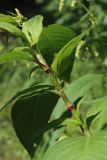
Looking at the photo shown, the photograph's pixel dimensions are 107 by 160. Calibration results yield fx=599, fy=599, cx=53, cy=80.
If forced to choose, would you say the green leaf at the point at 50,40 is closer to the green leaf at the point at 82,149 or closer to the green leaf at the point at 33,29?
the green leaf at the point at 33,29

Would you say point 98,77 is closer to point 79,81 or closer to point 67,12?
point 79,81

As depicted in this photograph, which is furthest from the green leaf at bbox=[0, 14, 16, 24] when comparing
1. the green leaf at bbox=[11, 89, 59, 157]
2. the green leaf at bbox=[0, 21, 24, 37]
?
the green leaf at bbox=[11, 89, 59, 157]

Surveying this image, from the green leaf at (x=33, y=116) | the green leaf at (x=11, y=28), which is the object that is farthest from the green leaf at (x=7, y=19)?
the green leaf at (x=33, y=116)

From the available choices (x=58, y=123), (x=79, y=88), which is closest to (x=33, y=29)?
(x=58, y=123)

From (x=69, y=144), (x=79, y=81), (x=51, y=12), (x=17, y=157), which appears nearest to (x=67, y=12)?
(x=51, y=12)

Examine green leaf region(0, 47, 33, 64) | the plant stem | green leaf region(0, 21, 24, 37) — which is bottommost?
the plant stem

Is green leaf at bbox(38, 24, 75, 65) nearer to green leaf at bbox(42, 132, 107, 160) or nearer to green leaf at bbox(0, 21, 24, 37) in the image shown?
green leaf at bbox(0, 21, 24, 37)

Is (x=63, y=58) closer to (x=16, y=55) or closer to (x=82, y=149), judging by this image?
(x=16, y=55)
